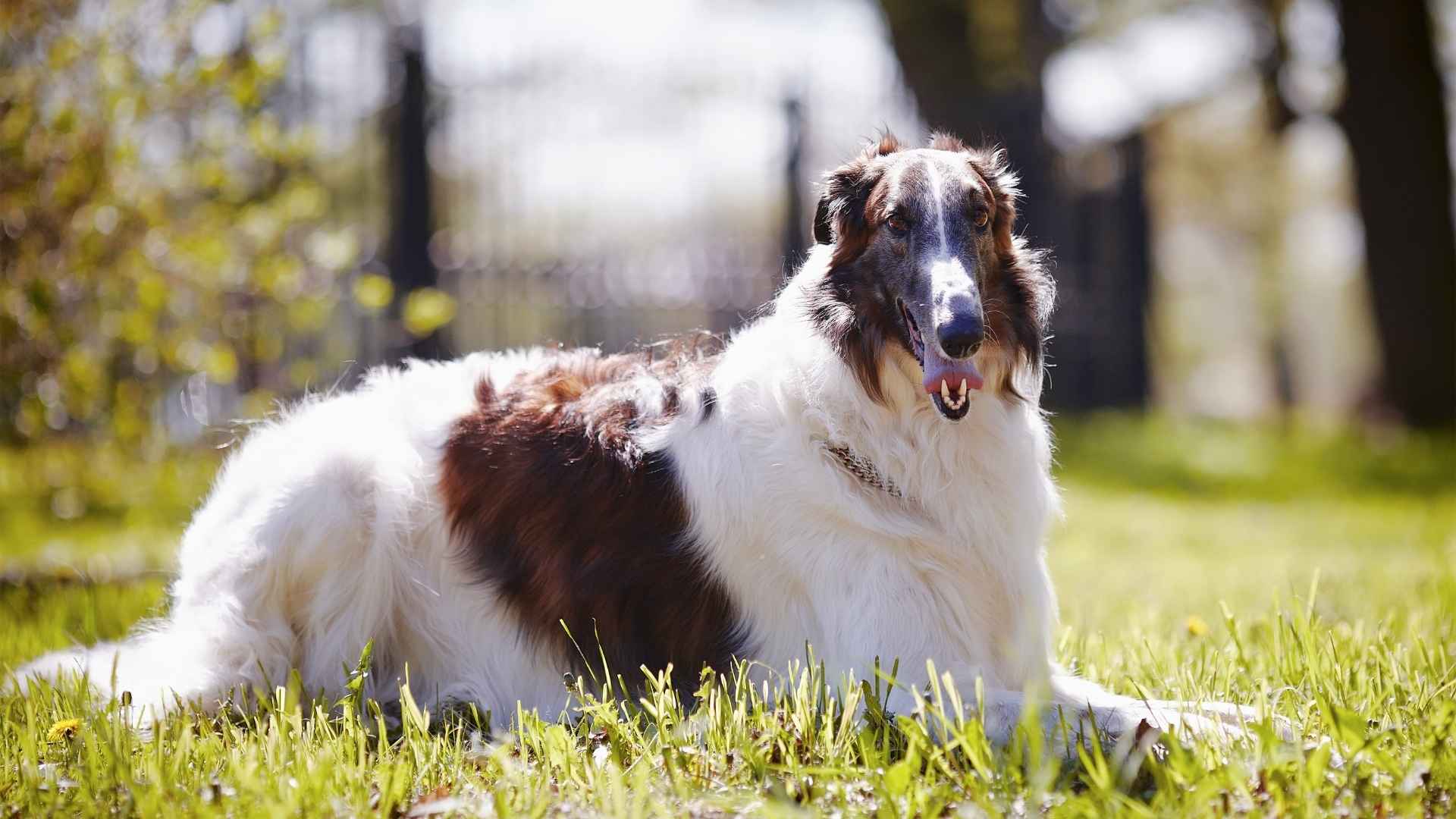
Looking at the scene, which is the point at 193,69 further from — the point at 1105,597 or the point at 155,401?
the point at 1105,597

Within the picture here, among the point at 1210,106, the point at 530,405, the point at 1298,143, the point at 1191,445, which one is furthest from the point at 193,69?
the point at 1298,143

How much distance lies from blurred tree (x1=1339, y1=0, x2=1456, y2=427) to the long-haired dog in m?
9.99

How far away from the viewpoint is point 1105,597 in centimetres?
524

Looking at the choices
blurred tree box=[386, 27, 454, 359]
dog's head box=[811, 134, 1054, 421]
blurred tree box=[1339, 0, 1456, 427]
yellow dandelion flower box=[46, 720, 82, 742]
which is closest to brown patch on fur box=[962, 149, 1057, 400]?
dog's head box=[811, 134, 1054, 421]

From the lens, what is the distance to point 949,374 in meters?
2.80

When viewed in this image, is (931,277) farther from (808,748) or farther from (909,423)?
(808,748)

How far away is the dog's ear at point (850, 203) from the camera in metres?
3.16

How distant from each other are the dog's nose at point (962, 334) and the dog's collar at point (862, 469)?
18.5 inches

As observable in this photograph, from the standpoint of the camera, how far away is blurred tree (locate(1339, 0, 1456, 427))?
11359 millimetres

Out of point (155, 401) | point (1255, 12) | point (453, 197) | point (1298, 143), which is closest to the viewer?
point (155, 401)

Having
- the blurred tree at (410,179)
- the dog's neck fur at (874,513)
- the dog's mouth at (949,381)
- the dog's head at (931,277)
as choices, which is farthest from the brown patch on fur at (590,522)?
the blurred tree at (410,179)

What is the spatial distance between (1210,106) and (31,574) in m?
19.8

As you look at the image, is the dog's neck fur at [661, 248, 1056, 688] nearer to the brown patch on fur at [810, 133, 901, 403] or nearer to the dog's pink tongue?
the brown patch on fur at [810, 133, 901, 403]

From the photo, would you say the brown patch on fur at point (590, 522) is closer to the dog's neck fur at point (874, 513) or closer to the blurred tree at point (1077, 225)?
the dog's neck fur at point (874, 513)
